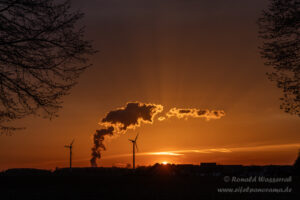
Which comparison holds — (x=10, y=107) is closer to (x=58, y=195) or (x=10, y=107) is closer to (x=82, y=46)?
(x=82, y=46)

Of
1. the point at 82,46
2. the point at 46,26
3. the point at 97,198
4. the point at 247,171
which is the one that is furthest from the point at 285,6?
the point at 247,171

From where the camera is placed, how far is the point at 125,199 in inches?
647

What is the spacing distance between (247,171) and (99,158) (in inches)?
1348

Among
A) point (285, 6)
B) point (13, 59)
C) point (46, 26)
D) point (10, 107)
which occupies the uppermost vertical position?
point (285, 6)

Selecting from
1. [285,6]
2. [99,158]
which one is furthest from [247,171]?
[285,6]

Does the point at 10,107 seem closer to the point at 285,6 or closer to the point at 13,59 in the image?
the point at 13,59

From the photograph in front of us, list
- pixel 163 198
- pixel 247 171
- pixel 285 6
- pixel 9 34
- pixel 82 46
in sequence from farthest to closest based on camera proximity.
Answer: pixel 247 171, pixel 285 6, pixel 163 198, pixel 82 46, pixel 9 34

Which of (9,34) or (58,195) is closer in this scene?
(9,34)

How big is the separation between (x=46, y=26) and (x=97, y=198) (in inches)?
287

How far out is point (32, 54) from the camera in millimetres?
14883

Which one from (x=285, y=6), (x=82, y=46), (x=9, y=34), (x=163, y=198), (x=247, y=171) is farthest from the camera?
(x=247, y=171)

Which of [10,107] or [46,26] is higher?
[46,26]

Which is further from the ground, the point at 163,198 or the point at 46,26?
the point at 46,26

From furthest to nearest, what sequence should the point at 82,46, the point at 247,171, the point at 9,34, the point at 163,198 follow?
1. the point at 247,171
2. the point at 163,198
3. the point at 82,46
4. the point at 9,34
